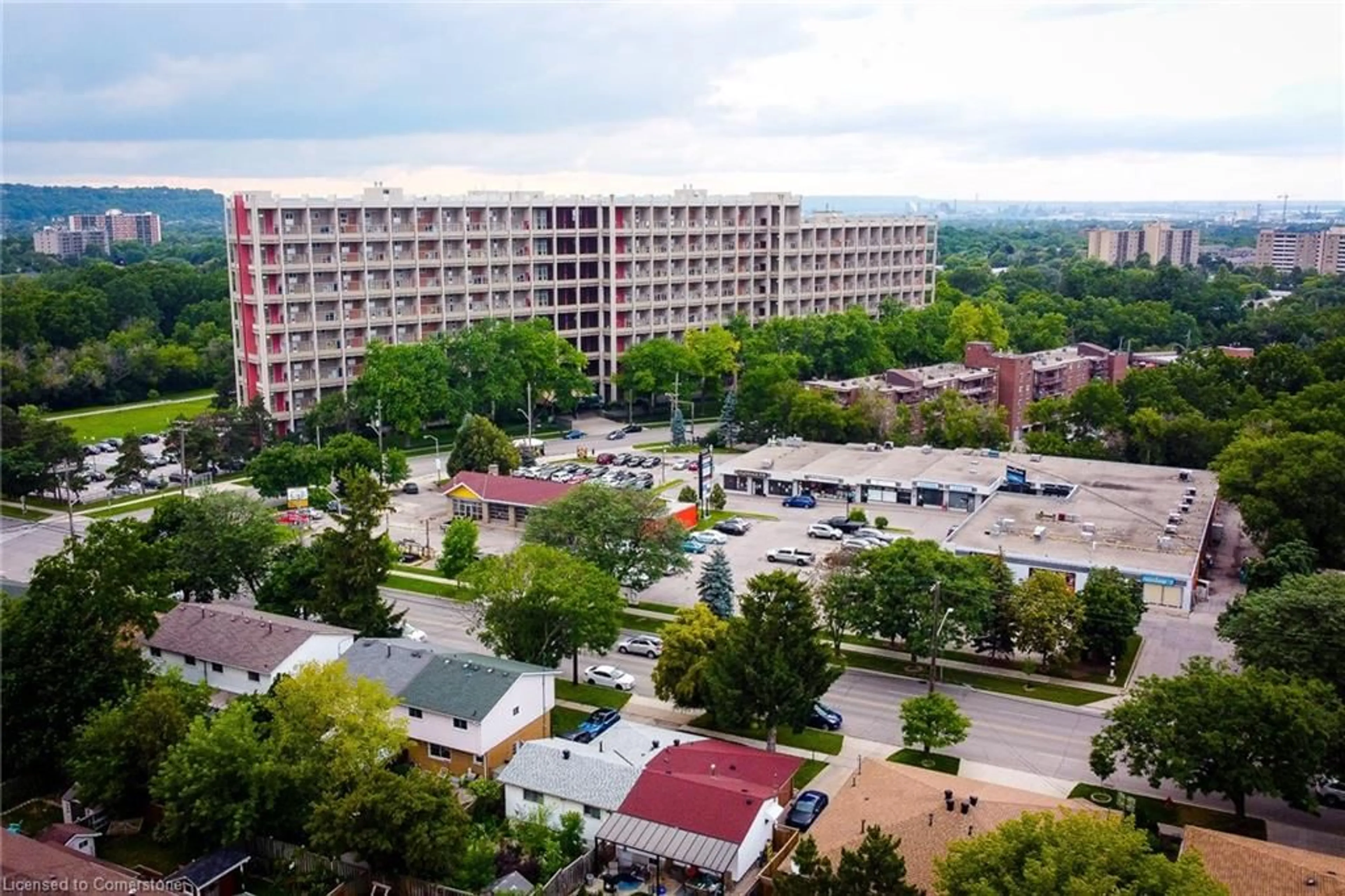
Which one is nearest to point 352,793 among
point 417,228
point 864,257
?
point 417,228

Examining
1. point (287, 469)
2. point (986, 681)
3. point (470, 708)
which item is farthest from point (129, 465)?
point (986, 681)

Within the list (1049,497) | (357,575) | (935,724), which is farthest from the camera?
(1049,497)

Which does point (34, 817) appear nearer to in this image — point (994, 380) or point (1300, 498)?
point (1300, 498)

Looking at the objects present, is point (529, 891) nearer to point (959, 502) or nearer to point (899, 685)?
point (899, 685)

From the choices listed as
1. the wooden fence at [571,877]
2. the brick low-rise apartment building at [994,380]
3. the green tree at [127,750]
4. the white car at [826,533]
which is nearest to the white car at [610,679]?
the wooden fence at [571,877]

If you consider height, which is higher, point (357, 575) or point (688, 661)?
point (357, 575)

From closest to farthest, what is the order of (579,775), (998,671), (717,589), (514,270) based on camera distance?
(579,775) < (998,671) < (717,589) < (514,270)

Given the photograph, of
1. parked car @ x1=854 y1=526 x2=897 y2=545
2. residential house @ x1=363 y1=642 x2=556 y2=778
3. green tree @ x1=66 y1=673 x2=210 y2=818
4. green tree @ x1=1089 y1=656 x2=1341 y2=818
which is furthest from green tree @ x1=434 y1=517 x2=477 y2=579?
green tree @ x1=1089 y1=656 x2=1341 y2=818

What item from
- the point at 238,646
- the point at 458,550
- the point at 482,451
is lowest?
the point at 458,550
